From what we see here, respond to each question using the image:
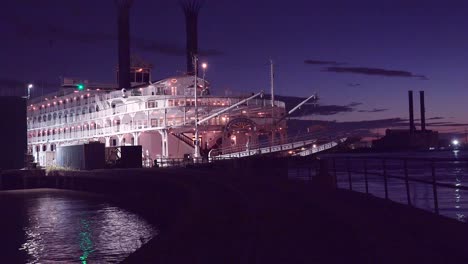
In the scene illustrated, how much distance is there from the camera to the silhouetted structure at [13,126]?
4088 cm

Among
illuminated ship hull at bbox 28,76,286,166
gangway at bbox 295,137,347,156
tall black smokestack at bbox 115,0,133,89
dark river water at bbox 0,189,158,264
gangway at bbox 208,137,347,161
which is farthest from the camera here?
tall black smokestack at bbox 115,0,133,89

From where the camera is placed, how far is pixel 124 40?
9075 cm

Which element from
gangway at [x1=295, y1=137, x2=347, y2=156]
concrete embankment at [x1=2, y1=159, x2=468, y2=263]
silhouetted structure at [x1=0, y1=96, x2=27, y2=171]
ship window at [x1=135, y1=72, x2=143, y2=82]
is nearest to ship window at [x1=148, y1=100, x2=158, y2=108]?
gangway at [x1=295, y1=137, x2=347, y2=156]

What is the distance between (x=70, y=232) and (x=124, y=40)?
75.0 metres

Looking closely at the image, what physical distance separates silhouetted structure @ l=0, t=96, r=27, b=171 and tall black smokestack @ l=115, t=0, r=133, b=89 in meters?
41.2

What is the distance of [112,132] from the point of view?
221 feet

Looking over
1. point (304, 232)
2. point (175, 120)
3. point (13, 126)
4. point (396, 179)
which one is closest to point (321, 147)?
point (396, 179)

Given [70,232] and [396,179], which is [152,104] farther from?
[70,232]

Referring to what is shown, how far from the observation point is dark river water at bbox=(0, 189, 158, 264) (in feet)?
47.0

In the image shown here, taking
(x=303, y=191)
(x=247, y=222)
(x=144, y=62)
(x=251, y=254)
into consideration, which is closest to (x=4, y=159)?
(x=303, y=191)

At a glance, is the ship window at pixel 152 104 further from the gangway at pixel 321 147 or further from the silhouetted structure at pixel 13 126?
the silhouetted structure at pixel 13 126

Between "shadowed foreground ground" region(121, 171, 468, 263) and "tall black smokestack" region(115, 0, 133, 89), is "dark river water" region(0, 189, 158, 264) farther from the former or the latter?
"tall black smokestack" region(115, 0, 133, 89)

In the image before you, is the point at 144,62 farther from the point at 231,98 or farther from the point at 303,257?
the point at 303,257

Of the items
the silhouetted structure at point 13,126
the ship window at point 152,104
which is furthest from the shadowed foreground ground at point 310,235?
the ship window at point 152,104
